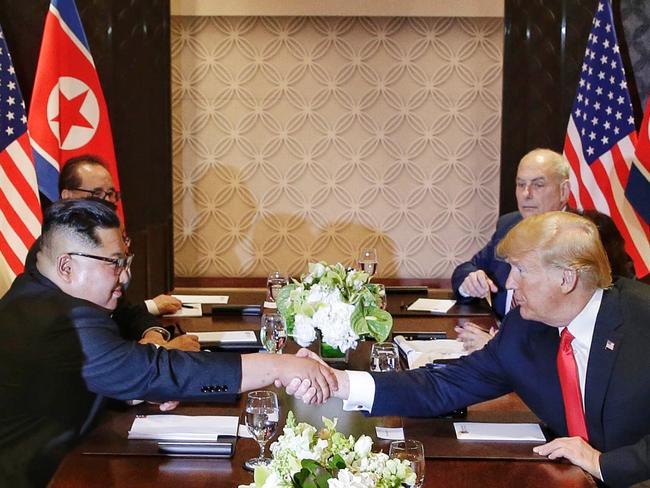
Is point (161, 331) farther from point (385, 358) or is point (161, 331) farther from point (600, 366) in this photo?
point (600, 366)

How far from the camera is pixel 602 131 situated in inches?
186

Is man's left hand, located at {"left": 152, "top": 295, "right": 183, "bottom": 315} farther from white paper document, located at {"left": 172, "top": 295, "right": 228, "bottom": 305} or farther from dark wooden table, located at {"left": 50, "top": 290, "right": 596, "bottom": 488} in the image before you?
dark wooden table, located at {"left": 50, "top": 290, "right": 596, "bottom": 488}

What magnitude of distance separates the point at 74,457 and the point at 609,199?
3337mm

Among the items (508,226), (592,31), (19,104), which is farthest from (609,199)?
(19,104)

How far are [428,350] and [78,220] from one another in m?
1.28

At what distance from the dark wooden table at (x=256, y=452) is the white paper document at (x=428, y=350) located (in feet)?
1.38

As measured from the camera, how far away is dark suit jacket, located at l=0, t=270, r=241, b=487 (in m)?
2.28

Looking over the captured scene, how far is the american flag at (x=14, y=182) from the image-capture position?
4176mm

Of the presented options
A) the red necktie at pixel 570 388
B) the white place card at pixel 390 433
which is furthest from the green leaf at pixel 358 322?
the red necktie at pixel 570 388

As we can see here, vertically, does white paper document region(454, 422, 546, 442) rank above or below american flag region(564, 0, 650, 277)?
below

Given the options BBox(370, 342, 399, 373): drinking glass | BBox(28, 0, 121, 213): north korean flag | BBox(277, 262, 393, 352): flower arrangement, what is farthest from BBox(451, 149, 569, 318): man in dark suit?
BBox(28, 0, 121, 213): north korean flag

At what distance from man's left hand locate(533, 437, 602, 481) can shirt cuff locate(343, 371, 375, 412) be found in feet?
1.62

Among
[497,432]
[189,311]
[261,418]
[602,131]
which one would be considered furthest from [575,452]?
[602,131]

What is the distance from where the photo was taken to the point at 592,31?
4.79m
